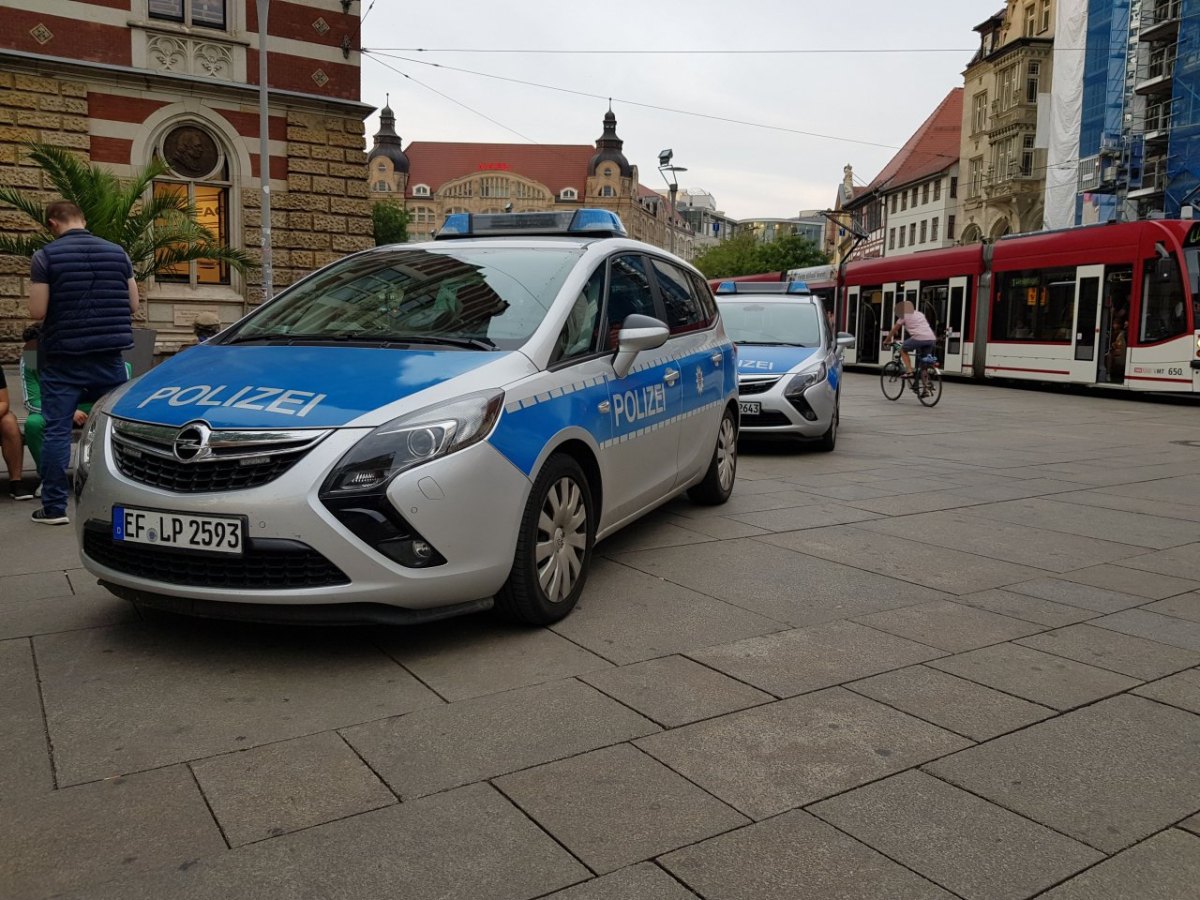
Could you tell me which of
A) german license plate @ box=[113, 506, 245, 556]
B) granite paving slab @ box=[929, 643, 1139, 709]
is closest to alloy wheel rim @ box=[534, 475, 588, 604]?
german license plate @ box=[113, 506, 245, 556]

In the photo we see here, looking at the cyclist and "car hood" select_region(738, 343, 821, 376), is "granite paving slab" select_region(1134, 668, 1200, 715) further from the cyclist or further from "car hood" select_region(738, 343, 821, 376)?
the cyclist

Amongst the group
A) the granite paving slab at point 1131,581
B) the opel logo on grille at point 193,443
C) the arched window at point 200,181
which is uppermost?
the arched window at point 200,181

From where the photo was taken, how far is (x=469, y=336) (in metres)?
4.66

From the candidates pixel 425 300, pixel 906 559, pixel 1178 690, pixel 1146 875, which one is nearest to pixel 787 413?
pixel 906 559

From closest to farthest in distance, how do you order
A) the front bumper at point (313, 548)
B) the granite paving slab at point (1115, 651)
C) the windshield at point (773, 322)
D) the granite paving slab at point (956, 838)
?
the granite paving slab at point (956, 838)
the front bumper at point (313, 548)
the granite paving slab at point (1115, 651)
the windshield at point (773, 322)

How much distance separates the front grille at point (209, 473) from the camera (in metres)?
3.81

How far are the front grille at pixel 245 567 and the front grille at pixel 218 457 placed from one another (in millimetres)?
227

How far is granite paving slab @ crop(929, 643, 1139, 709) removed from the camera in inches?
151

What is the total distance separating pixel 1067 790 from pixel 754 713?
961mm

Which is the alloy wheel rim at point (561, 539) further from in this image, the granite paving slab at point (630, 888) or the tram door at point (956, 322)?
the tram door at point (956, 322)

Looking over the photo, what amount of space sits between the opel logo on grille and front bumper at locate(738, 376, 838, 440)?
23.9ft

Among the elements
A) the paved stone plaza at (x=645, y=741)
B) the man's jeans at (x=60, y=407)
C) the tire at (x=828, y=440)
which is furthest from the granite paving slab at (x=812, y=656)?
the tire at (x=828, y=440)

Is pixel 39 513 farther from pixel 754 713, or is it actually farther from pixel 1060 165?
pixel 1060 165

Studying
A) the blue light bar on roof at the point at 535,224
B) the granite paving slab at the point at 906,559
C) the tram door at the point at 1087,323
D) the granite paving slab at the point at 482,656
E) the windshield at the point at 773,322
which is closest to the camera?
the granite paving slab at the point at 482,656
